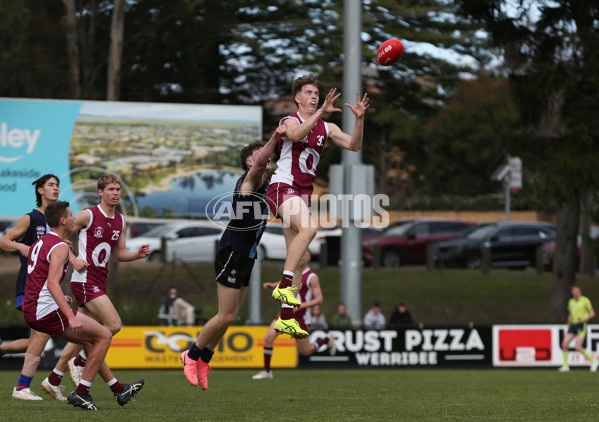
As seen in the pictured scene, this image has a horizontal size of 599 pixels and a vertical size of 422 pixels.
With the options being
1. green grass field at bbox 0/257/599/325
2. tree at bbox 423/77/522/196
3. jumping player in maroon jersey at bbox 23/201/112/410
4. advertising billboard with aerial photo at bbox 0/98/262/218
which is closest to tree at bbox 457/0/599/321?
green grass field at bbox 0/257/599/325

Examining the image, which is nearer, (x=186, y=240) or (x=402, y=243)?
(x=186, y=240)

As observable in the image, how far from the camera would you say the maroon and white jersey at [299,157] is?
9.35 m

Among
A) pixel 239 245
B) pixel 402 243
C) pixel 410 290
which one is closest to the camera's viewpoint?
pixel 239 245

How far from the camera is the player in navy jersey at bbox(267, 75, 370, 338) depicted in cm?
919

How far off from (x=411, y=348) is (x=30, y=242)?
34.7 ft

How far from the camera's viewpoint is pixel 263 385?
1389 cm

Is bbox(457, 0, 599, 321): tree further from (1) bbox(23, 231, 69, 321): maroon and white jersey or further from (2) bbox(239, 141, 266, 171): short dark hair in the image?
(1) bbox(23, 231, 69, 321): maroon and white jersey

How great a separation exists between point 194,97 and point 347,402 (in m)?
19.4

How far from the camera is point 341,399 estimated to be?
11.0 m

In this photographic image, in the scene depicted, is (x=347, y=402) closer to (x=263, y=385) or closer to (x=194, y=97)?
(x=263, y=385)

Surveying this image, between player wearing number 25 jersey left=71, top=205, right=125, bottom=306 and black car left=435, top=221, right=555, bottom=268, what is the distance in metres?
21.7

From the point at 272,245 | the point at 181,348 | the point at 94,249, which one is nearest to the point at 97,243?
the point at 94,249

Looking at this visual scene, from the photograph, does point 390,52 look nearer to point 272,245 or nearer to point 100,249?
point 100,249

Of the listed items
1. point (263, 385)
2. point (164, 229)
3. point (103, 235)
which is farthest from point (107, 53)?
point (103, 235)
